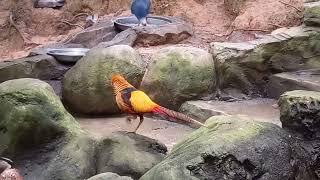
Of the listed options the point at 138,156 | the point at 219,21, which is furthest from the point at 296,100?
the point at 219,21

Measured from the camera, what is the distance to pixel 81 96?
19.3 feet

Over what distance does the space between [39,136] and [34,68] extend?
189 centimetres

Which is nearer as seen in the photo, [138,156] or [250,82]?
[138,156]

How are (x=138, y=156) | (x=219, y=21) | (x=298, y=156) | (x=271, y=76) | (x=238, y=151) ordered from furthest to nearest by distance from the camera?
(x=219, y=21) < (x=271, y=76) < (x=138, y=156) < (x=298, y=156) < (x=238, y=151)

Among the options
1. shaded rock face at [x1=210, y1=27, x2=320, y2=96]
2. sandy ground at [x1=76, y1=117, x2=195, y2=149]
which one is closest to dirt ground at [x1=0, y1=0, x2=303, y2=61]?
shaded rock face at [x1=210, y1=27, x2=320, y2=96]

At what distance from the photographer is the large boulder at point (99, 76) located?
5.77 metres

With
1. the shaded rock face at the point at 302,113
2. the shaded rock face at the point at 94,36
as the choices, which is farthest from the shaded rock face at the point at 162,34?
the shaded rock face at the point at 302,113

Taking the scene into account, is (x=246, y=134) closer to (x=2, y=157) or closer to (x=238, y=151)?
(x=238, y=151)

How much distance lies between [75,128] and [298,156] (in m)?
1.82

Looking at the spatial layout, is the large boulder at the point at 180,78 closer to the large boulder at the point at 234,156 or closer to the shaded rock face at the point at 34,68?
the shaded rock face at the point at 34,68

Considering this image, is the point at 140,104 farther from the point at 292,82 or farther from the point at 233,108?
the point at 292,82

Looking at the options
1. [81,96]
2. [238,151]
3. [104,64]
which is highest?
[238,151]

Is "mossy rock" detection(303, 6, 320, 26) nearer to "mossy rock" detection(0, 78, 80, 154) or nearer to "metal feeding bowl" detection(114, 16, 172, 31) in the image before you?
"metal feeding bowl" detection(114, 16, 172, 31)

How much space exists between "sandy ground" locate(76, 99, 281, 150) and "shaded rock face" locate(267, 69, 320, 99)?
0.42 feet
